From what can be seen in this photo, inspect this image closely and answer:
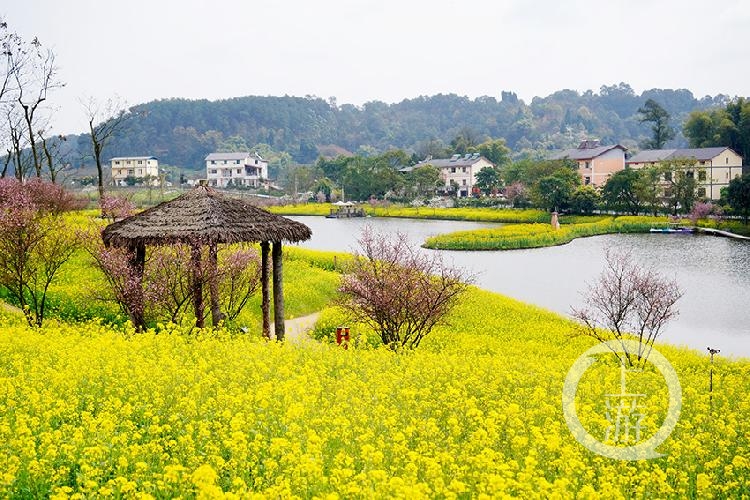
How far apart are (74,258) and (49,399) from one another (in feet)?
57.7

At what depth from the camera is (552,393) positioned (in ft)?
30.5

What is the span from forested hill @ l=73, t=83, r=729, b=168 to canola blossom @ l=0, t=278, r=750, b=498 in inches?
4175

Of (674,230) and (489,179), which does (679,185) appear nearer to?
(674,230)

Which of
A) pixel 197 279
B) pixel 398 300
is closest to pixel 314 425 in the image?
pixel 398 300

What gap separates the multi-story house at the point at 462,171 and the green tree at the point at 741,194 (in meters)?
44.0

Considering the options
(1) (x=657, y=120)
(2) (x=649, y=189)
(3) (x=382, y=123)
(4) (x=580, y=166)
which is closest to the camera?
(2) (x=649, y=189)

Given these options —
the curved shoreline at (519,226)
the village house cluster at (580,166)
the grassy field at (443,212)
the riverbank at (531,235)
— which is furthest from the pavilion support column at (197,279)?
the village house cluster at (580,166)

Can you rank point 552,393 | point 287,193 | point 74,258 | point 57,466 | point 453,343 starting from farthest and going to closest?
1. point 287,193
2. point 74,258
3. point 453,343
4. point 552,393
5. point 57,466

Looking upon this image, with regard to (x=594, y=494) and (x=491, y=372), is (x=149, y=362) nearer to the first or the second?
(x=491, y=372)

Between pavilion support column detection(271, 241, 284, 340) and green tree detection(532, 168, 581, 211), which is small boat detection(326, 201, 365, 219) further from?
pavilion support column detection(271, 241, 284, 340)

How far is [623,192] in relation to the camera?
193 ft

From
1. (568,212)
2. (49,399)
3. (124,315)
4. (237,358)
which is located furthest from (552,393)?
(568,212)

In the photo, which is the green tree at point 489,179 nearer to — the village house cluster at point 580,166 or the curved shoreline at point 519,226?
the village house cluster at point 580,166

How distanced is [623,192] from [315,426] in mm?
56156
